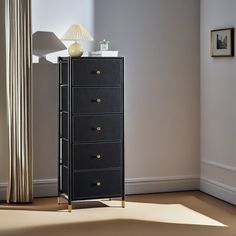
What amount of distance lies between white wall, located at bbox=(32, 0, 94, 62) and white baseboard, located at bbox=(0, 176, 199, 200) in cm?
127

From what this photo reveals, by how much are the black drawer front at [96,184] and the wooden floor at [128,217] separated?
146 mm

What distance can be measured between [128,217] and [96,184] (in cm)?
50

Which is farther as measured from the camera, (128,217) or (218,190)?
(218,190)

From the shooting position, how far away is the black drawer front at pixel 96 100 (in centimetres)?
527

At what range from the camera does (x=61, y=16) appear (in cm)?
580

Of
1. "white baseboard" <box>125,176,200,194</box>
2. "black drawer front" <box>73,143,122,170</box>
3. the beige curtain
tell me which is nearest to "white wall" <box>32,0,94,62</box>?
the beige curtain

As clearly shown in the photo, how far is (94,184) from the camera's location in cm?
537

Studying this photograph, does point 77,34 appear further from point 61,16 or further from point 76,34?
point 61,16

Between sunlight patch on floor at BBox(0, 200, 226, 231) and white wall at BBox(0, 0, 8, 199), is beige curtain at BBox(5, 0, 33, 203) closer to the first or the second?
white wall at BBox(0, 0, 8, 199)

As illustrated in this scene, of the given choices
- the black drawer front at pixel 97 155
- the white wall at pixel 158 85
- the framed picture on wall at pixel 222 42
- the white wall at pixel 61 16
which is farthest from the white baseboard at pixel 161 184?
the white wall at pixel 61 16

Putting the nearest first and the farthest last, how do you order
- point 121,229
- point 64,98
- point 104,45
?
point 121,229
point 64,98
point 104,45

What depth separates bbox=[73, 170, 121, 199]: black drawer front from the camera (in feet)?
17.5

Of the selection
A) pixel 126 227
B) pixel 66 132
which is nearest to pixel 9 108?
pixel 66 132

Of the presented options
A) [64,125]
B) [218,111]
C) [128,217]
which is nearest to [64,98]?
[64,125]
